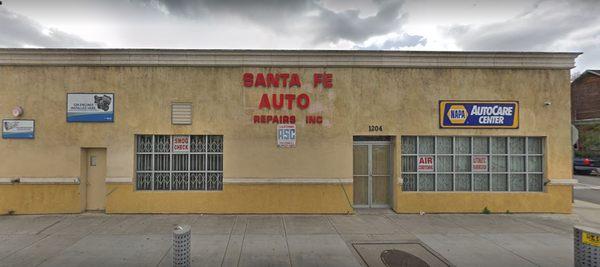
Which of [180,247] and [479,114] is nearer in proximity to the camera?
[180,247]

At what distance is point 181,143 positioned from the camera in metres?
8.11

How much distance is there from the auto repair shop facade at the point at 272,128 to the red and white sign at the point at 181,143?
0.03 meters

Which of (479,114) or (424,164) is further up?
(479,114)

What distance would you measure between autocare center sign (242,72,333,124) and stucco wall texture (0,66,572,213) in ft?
0.41

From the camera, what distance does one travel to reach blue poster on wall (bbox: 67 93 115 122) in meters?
7.90

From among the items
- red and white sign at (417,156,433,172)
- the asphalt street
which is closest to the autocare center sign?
red and white sign at (417,156,433,172)

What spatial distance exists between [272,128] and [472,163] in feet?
21.0

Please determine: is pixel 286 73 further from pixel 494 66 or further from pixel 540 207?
pixel 540 207

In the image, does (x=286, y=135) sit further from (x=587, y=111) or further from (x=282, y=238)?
(x=587, y=111)

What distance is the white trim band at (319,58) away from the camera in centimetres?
795

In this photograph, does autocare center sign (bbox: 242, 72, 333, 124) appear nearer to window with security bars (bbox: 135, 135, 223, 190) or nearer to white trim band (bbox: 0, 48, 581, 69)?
white trim band (bbox: 0, 48, 581, 69)

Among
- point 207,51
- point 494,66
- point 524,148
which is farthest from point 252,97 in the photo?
point 524,148

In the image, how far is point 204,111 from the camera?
8.02 metres

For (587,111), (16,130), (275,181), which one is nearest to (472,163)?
(275,181)
